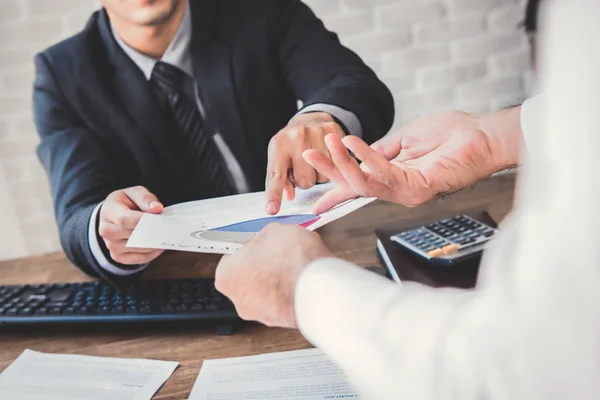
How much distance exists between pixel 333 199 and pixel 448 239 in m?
0.19

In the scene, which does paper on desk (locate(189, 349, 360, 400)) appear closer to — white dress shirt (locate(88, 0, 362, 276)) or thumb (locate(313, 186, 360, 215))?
thumb (locate(313, 186, 360, 215))

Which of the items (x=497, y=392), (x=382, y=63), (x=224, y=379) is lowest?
(x=224, y=379)

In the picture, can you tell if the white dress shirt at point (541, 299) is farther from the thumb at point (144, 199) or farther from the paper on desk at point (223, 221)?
the thumb at point (144, 199)

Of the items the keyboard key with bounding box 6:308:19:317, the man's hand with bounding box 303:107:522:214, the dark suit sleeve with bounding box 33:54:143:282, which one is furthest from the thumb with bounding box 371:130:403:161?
the keyboard key with bounding box 6:308:19:317

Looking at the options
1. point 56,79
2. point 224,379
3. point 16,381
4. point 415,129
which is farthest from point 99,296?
point 415,129

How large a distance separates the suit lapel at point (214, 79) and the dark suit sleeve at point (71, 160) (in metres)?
0.20

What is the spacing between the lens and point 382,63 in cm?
88

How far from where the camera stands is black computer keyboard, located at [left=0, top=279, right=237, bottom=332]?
2.23ft

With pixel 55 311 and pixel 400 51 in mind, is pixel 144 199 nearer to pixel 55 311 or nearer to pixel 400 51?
pixel 55 311

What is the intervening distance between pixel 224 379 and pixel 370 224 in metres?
0.43

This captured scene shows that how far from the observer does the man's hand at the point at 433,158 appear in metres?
0.62

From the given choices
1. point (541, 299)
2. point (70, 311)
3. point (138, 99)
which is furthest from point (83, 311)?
point (541, 299)

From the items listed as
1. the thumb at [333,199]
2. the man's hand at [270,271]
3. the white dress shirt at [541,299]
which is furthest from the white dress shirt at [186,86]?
the white dress shirt at [541,299]

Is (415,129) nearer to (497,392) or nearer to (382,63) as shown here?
(382,63)
